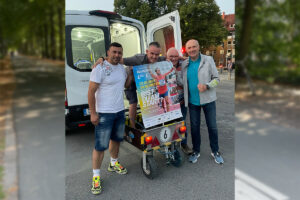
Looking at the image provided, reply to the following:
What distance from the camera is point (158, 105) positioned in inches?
77.7

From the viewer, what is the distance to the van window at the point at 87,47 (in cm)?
199

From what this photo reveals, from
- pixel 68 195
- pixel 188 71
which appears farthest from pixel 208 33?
pixel 68 195

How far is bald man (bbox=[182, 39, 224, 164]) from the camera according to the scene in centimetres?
197

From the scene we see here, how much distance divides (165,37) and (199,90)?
83cm

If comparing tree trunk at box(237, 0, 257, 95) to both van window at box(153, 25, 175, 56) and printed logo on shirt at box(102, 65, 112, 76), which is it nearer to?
printed logo on shirt at box(102, 65, 112, 76)

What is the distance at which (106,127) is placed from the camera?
1848 millimetres

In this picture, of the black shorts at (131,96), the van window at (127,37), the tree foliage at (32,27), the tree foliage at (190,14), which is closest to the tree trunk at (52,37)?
the tree foliage at (32,27)

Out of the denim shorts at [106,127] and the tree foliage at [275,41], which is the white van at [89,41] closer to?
the denim shorts at [106,127]

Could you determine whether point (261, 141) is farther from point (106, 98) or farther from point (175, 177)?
point (106, 98)

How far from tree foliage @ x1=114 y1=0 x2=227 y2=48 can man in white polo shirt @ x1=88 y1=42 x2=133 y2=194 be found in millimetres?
389

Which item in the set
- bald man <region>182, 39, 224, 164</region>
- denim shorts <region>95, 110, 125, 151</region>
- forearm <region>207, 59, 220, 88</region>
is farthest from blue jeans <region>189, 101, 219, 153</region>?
denim shorts <region>95, 110, 125, 151</region>

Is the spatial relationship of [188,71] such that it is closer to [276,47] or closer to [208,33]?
[208,33]

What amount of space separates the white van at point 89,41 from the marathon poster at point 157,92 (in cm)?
40

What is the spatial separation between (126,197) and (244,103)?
1244mm
